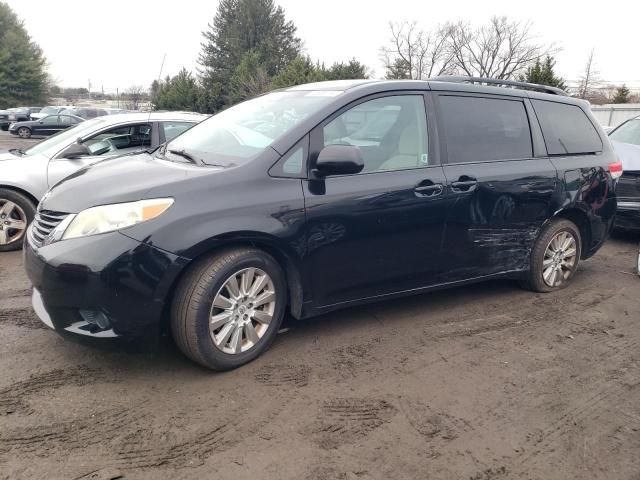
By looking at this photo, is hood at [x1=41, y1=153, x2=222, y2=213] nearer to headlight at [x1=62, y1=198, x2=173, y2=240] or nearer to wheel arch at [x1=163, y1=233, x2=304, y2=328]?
headlight at [x1=62, y1=198, x2=173, y2=240]

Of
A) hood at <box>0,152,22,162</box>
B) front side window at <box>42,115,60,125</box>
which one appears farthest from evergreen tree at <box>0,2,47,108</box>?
hood at <box>0,152,22,162</box>

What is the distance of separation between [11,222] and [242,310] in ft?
12.5

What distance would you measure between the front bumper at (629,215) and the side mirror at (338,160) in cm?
490

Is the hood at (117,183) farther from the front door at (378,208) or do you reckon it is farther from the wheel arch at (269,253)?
the front door at (378,208)

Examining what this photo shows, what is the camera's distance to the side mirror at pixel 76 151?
18.3 feet

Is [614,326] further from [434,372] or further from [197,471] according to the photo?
[197,471]

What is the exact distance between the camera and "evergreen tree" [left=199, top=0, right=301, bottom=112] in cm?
4316

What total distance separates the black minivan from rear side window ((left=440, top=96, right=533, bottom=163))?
1 cm

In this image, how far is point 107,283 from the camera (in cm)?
284

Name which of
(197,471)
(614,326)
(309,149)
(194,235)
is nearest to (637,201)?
(614,326)

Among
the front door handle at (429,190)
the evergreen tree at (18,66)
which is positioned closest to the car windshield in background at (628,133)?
the front door handle at (429,190)

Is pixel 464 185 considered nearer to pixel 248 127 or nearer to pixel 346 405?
pixel 248 127

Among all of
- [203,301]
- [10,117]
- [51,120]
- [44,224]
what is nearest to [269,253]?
[203,301]

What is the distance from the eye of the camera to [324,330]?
3.94 m
